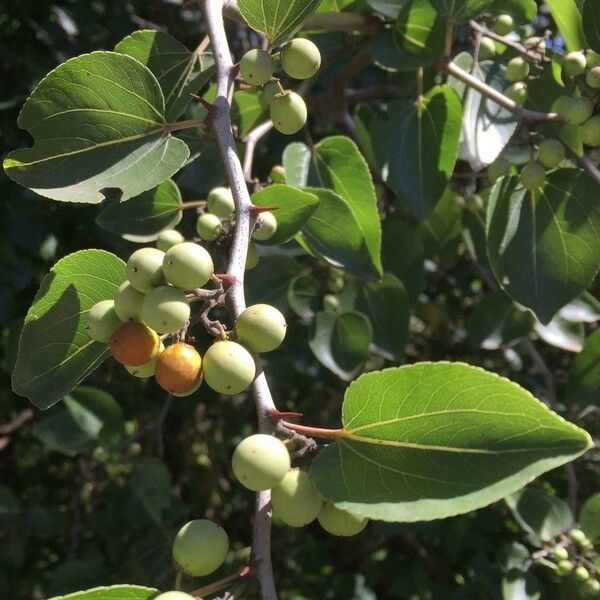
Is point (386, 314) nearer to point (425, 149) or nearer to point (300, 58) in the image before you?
point (425, 149)

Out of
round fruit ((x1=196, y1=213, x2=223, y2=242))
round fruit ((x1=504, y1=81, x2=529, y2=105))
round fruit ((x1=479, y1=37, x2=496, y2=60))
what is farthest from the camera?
round fruit ((x1=479, y1=37, x2=496, y2=60))

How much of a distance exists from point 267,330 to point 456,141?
3.47 ft

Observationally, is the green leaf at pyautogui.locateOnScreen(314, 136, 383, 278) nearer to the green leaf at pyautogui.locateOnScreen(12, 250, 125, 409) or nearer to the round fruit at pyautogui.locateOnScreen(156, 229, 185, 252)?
the round fruit at pyautogui.locateOnScreen(156, 229, 185, 252)

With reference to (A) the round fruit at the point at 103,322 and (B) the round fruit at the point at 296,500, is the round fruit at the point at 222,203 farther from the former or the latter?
(B) the round fruit at the point at 296,500

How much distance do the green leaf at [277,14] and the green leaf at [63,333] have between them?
1.60 ft

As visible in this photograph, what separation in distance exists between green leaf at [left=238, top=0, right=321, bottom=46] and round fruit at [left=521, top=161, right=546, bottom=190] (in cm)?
67

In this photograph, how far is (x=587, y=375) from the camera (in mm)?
2111

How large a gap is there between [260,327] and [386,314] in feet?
4.30

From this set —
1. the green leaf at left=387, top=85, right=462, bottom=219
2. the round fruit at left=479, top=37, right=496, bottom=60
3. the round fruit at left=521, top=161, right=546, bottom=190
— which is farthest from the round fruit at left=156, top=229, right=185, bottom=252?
the round fruit at left=479, top=37, right=496, bottom=60

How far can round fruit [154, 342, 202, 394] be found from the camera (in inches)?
37.3

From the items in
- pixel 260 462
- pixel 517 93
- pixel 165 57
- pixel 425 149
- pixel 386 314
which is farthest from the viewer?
pixel 386 314

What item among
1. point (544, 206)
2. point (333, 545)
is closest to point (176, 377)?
point (544, 206)

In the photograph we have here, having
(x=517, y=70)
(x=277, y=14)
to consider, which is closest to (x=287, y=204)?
(x=277, y=14)

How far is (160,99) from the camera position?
1.30m
